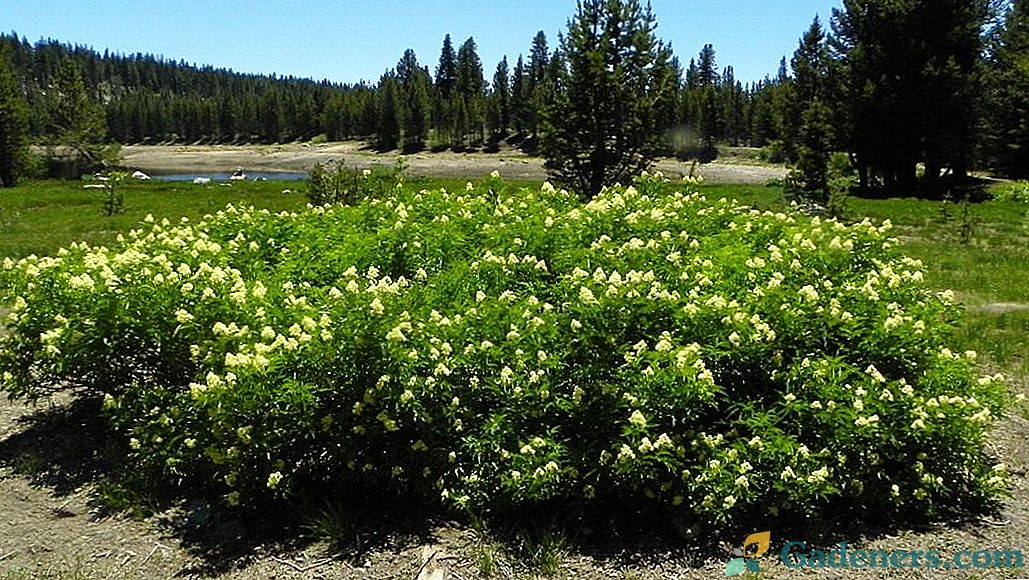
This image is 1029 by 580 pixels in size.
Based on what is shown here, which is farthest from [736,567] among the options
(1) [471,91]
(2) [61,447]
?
(1) [471,91]

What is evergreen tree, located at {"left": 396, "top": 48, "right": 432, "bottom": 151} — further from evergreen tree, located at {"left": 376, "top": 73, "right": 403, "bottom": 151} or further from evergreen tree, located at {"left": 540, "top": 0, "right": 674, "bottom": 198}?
evergreen tree, located at {"left": 540, "top": 0, "right": 674, "bottom": 198}

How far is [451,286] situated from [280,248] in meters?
2.13

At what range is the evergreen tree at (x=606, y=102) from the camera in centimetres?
1495

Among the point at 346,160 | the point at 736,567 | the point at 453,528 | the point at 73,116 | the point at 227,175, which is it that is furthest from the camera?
the point at 346,160

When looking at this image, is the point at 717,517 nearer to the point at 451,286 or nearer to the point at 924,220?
the point at 451,286

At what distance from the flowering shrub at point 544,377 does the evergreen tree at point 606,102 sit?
31.3 ft

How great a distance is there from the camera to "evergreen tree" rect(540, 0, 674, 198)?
49.1 feet

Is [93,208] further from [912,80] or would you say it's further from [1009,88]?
[1009,88]

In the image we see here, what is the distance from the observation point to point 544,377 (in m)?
4.60

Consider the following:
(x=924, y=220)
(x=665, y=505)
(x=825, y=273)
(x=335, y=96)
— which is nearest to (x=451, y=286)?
(x=665, y=505)

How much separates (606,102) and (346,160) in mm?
81442

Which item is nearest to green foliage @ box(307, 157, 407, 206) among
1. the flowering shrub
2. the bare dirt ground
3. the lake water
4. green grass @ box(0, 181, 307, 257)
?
green grass @ box(0, 181, 307, 257)

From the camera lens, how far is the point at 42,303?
5629 mm

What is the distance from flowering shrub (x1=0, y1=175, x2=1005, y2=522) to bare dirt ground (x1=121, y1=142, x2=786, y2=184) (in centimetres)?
5625
